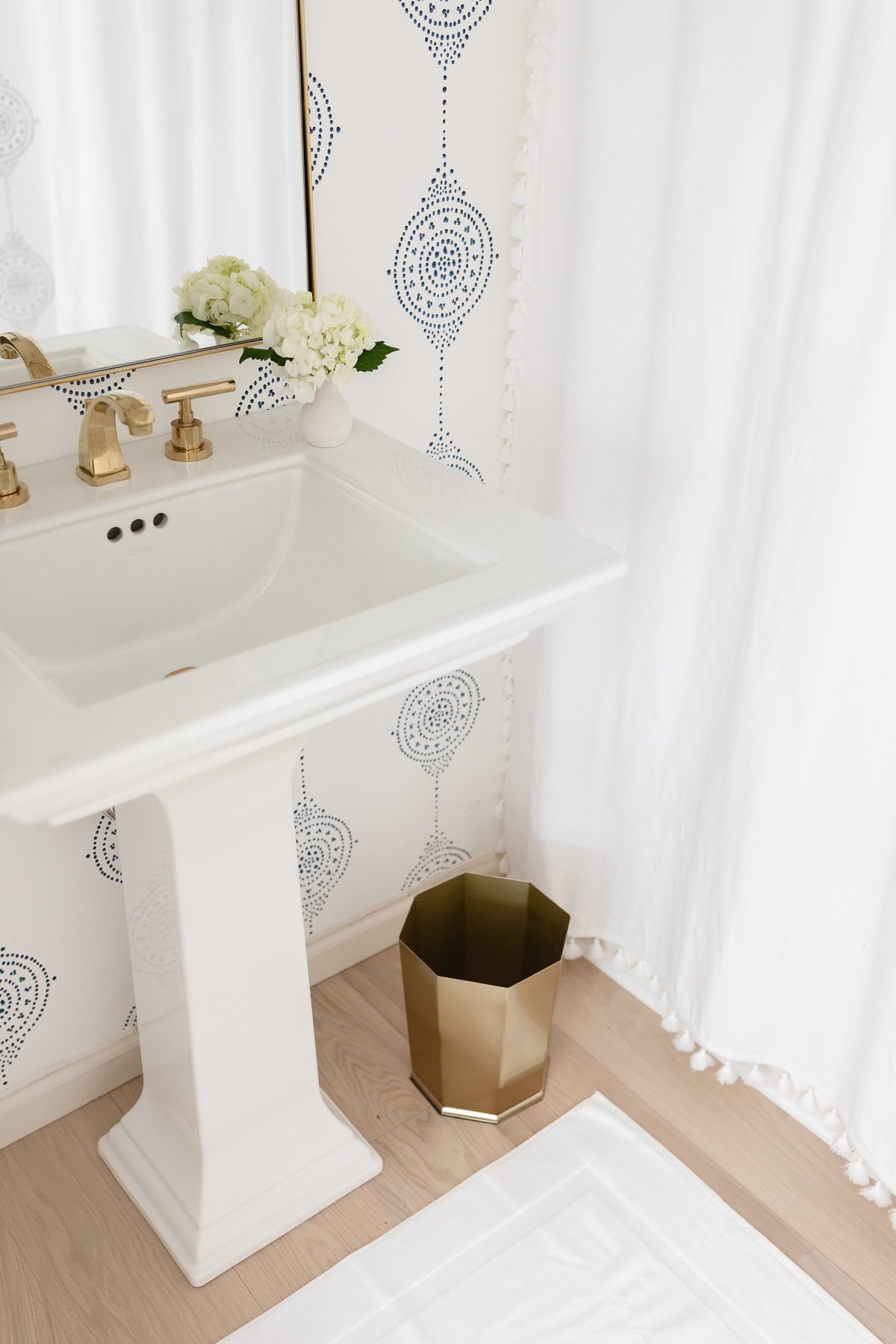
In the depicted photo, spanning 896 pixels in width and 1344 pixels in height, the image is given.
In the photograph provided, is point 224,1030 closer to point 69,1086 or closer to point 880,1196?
point 69,1086

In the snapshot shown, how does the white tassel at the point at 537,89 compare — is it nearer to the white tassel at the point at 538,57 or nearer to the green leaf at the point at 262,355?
the white tassel at the point at 538,57

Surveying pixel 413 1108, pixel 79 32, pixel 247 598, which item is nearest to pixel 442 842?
pixel 413 1108

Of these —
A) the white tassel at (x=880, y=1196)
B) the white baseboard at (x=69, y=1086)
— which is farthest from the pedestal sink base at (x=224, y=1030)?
the white tassel at (x=880, y=1196)

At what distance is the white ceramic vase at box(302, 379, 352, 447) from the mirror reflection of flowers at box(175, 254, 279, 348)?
0.43ft

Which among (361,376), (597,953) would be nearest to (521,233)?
(361,376)

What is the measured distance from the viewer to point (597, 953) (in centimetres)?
212

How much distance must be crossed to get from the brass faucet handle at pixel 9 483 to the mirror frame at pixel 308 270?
0.08 metres

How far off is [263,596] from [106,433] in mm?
265

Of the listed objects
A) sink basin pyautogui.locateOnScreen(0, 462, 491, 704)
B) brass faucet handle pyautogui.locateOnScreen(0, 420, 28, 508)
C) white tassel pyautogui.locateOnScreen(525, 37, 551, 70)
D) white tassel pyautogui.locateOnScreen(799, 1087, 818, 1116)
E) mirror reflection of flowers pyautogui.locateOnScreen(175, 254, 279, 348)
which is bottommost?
white tassel pyautogui.locateOnScreen(799, 1087, 818, 1116)

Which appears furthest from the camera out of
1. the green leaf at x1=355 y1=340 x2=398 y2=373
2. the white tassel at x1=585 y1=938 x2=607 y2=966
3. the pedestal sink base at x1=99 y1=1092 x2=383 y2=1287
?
the white tassel at x1=585 y1=938 x2=607 y2=966

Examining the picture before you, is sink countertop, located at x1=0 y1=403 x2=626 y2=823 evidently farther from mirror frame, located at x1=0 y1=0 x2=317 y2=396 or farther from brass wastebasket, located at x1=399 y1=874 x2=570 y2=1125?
brass wastebasket, located at x1=399 y1=874 x2=570 y2=1125

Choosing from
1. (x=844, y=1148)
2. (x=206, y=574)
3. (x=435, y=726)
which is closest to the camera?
(x=206, y=574)

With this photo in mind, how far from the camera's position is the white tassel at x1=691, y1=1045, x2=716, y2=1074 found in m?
1.92

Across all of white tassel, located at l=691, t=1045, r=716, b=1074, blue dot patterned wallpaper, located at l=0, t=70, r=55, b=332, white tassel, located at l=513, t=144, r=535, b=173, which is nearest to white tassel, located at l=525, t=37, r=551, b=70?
white tassel, located at l=513, t=144, r=535, b=173
